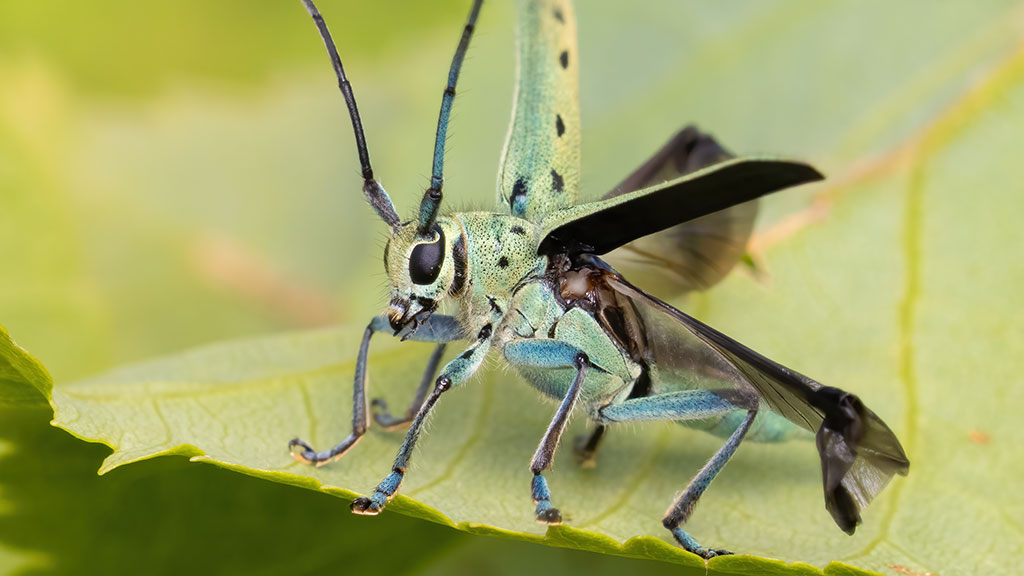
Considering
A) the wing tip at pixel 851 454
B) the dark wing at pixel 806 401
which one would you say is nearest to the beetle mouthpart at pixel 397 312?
the dark wing at pixel 806 401

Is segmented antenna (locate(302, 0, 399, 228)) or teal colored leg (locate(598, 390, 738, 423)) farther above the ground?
segmented antenna (locate(302, 0, 399, 228))

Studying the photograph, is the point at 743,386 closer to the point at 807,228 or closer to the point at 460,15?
the point at 807,228

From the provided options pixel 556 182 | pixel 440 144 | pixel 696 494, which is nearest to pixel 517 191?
pixel 556 182

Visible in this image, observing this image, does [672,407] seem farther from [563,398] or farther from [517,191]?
[517,191]

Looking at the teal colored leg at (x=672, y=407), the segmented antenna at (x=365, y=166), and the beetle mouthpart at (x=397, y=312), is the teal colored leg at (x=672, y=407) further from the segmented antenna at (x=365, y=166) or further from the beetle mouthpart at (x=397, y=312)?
the segmented antenna at (x=365, y=166)

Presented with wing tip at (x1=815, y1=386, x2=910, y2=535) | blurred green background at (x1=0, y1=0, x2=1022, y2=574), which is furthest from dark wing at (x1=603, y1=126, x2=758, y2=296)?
wing tip at (x1=815, y1=386, x2=910, y2=535)

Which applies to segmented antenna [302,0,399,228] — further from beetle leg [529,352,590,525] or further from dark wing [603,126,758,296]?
dark wing [603,126,758,296]

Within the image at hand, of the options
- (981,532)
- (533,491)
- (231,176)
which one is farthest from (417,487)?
(231,176)
